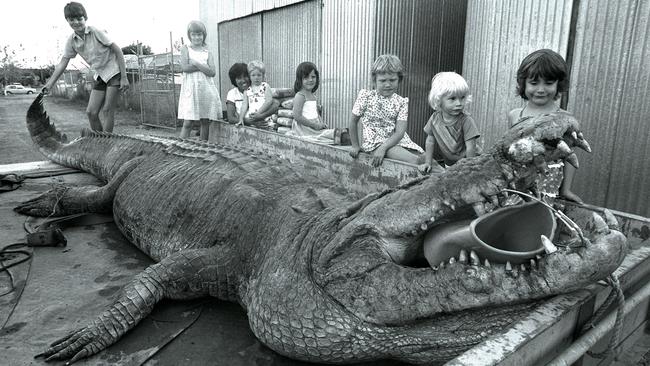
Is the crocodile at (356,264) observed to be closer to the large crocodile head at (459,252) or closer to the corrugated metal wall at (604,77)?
the large crocodile head at (459,252)

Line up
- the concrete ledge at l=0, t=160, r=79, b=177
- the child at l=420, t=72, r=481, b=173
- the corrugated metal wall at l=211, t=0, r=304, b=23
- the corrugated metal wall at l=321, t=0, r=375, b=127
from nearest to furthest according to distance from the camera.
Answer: the child at l=420, t=72, r=481, b=173 → the concrete ledge at l=0, t=160, r=79, b=177 → the corrugated metal wall at l=321, t=0, r=375, b=127 → the corrugated metal wall at l=211, t=0, r=304, b=23

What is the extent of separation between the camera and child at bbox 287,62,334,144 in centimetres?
509

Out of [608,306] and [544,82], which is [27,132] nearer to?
[544,82]

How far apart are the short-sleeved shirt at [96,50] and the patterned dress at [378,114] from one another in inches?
148

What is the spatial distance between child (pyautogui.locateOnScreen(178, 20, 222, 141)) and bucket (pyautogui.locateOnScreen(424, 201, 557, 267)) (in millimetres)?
5169

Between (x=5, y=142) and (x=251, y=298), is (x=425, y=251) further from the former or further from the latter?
(x=5, y=142)

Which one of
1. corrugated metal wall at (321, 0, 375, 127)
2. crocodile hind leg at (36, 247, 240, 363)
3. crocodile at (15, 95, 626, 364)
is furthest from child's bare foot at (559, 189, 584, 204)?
corrugated metal wall at (321, 0, 375, 127)

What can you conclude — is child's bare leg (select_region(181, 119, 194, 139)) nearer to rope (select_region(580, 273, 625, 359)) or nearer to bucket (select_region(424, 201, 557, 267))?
bucket (select_region(424, 201, 557, 267))

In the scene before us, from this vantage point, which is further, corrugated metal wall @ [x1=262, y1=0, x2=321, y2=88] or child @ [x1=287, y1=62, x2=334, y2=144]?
corrugated metal wall @ [x1=262, y1=0, x2=321, y2=88]

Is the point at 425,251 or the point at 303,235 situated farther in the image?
the point at 303,235

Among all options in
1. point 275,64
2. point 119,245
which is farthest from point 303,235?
point 275,64

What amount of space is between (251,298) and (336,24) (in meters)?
5.42

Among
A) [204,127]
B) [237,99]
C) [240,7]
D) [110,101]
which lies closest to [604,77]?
[237,99]

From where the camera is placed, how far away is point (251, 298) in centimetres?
211
